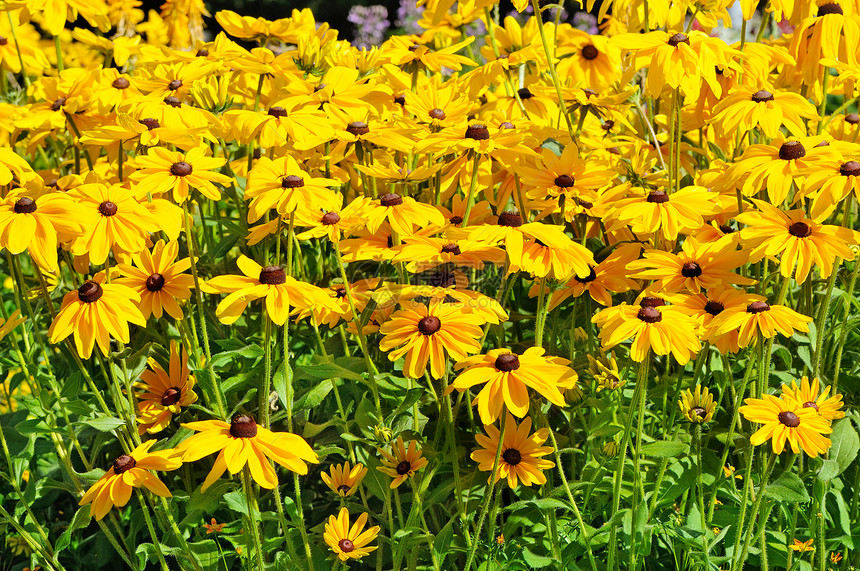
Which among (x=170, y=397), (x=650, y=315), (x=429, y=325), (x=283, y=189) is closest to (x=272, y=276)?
(x=283, y=189)

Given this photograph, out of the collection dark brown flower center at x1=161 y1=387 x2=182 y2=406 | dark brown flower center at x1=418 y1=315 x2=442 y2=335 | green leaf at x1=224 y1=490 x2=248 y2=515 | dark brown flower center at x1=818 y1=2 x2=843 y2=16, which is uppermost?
dark brown flower center at x1=818 y1=2 x2=843 y2=16

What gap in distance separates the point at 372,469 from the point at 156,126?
0.91 m

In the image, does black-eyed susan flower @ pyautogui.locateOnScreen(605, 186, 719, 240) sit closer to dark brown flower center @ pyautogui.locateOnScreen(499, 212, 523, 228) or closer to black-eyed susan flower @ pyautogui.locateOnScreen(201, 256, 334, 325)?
dark brown flower center @ pyautogui.locateOnScreen(499, 212, 523, 228)

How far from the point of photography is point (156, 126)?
193 centimetres

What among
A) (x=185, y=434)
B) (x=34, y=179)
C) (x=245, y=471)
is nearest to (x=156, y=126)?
(x=34, y=179)

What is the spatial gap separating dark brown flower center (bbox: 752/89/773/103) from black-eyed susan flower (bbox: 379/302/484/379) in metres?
0.79

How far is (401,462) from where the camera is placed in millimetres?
1660

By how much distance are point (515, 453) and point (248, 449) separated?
1.88 ft

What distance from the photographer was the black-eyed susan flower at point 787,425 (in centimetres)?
153

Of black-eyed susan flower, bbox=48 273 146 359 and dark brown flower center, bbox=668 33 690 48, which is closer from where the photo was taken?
black-eyed susan flower, bbox=48 273 146 359

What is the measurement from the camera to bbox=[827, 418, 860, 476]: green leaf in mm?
1788

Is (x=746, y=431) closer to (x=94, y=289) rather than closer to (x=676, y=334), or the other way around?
(x=676, y=334)

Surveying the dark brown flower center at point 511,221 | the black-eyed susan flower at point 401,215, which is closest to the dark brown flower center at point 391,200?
the black-eyed susan flower at point 401,215

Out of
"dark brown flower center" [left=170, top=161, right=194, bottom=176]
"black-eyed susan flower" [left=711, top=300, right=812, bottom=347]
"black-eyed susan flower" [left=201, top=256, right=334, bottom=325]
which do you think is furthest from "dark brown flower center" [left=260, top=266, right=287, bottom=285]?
→ "black-eyed susan flower" [left=711, top=300, right=812, bottom=347]
